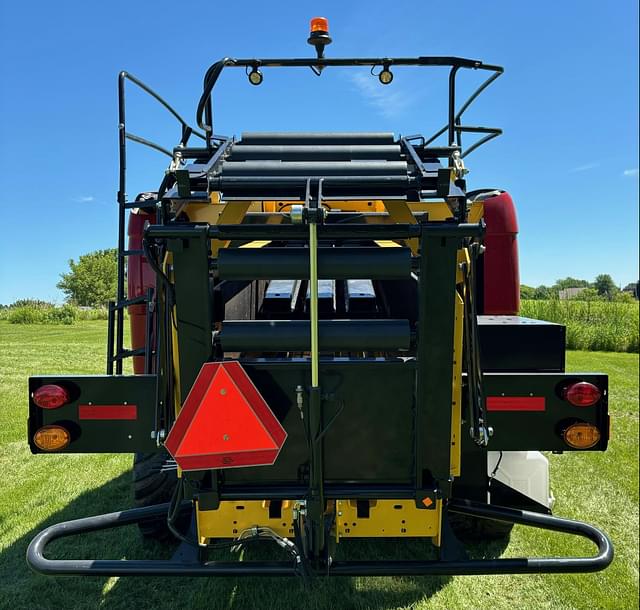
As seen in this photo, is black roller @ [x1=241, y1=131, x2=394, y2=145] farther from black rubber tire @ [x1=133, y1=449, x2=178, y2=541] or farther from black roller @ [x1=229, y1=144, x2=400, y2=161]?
black rubber tire @ [x1=133, y1=449, x2=178, y2=541]

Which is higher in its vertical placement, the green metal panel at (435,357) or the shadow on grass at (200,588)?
the green metal panel at (435,357)

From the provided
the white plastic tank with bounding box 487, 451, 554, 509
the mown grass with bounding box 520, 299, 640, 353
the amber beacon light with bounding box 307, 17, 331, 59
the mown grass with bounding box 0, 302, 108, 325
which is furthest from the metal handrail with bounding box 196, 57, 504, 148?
the mown grass with bounding box 520, 299, 640, 353

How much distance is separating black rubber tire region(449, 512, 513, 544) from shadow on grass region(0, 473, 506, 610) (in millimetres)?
93

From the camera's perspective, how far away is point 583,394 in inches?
83.9

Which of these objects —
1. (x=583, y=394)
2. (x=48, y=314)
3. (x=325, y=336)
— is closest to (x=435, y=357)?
(x=325, y=336)

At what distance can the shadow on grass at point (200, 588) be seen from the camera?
2.54 m

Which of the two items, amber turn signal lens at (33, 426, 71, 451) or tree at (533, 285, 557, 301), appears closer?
amber turn signal lens at (33, 426, 71, 451)

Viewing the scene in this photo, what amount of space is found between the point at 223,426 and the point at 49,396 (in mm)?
860

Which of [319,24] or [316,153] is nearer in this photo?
[316,153]

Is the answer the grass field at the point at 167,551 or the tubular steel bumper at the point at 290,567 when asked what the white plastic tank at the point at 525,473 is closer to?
the grass field at the point at 167,551

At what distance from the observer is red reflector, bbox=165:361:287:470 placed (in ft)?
5.92

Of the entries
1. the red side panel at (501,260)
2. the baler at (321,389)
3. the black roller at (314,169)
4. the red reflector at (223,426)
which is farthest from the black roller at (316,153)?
the red side panel at (501,260)

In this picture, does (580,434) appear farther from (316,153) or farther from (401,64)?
(401,64)

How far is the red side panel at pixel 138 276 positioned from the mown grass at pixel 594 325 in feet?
38.1
